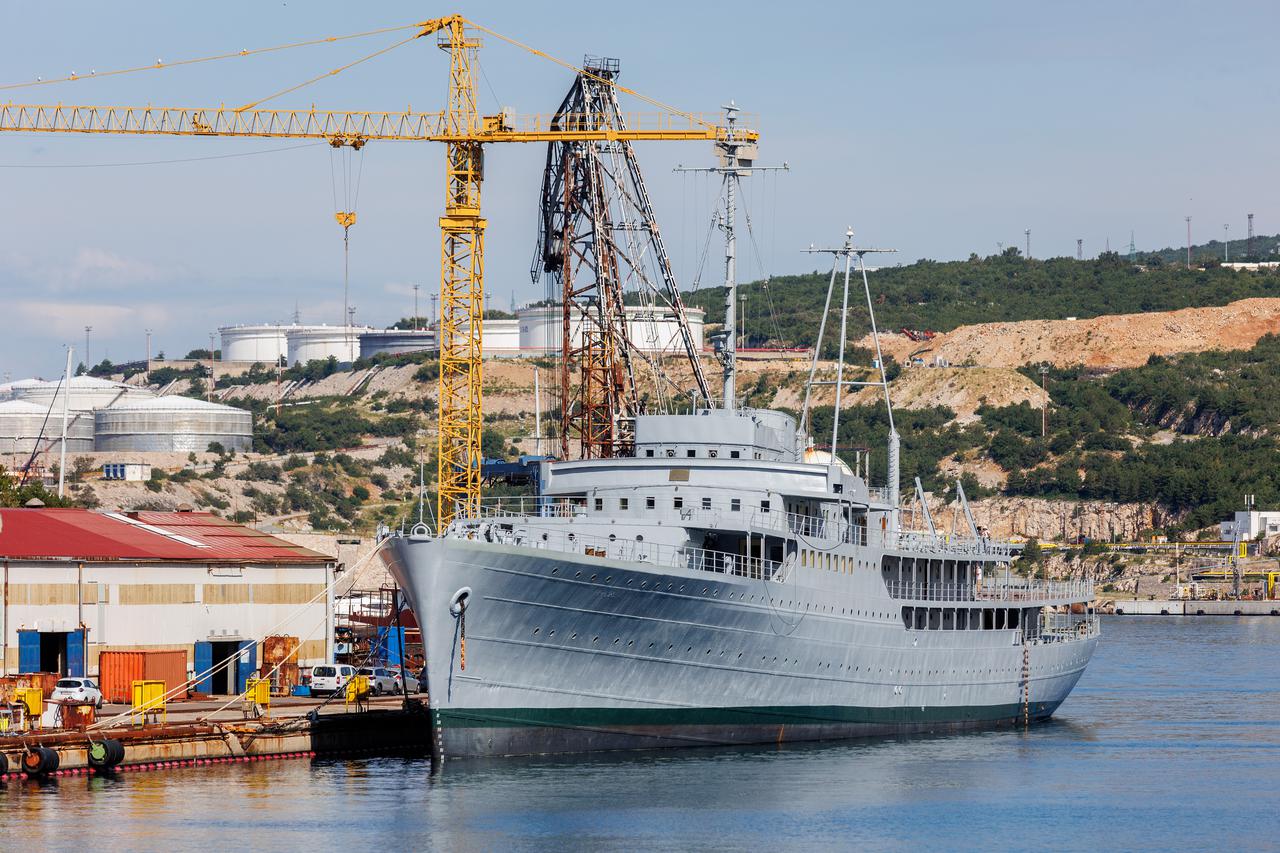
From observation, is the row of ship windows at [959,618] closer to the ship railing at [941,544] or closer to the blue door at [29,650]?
the ship railing at [941,544]

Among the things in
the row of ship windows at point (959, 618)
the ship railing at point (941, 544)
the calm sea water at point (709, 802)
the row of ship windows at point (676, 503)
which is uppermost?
the row of ship windows at point (676, 503)

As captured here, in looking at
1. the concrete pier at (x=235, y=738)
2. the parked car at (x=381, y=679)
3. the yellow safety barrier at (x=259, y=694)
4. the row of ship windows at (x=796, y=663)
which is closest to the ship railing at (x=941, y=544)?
the row of ship windows at (x=796, y=663)

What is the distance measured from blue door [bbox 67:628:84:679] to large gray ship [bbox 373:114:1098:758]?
45.1 ft

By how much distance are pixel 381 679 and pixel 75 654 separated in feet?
32.9

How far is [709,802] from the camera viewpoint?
1716 inches

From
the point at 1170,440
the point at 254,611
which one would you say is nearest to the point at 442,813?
the point at 254,611

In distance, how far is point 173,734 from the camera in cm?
4800

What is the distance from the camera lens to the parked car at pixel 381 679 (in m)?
61.1

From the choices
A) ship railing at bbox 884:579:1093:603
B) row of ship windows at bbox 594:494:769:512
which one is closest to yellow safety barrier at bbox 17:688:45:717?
row of ship windows at bbox 594:494:769:512

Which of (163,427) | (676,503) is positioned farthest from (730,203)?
(163,427)

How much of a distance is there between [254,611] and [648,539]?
19903 mm

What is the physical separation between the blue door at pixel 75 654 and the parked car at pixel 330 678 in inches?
287

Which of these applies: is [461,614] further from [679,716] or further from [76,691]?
[76,691]

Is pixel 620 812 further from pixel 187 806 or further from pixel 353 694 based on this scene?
pixel 353 694
